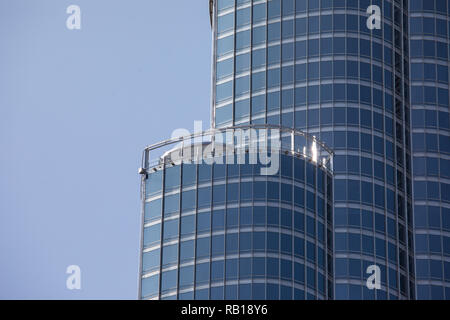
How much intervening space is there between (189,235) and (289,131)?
15974mm

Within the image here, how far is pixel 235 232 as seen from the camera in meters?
158

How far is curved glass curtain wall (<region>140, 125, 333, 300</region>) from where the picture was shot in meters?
156

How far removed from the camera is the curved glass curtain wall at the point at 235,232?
15600 cm

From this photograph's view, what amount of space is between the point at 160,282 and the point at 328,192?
1997 centimetres

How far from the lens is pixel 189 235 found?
158125 mm

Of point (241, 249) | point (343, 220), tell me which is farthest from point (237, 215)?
point (343, 220)

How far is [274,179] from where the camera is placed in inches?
6339
